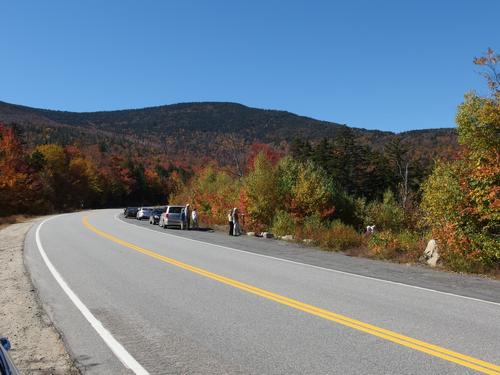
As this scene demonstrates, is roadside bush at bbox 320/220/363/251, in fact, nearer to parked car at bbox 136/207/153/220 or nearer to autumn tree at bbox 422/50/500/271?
autumn tree at bbox 422/50/500/271

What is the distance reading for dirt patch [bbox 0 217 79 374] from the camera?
569 cm

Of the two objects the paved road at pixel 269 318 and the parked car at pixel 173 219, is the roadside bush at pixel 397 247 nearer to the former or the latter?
the paved road at pixel 269 318

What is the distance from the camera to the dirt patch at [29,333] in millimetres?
5691

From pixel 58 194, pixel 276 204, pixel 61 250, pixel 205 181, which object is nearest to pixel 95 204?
pixel 58 194

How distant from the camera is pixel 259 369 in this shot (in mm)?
5227

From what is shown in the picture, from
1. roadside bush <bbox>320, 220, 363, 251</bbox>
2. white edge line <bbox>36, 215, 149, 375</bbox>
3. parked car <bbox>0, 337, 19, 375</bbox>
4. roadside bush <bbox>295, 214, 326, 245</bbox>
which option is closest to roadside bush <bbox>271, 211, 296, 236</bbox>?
roadside bush <bbox>295, 214, 326, 245</bbox>

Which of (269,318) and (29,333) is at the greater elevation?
(269,318)

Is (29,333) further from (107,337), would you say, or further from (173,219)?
(173,219)

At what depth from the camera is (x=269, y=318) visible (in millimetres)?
7516

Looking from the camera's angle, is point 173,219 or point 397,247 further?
point 173,219

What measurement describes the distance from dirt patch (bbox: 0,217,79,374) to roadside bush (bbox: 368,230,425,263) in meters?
11.3

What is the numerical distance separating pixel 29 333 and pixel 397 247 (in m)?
13.5

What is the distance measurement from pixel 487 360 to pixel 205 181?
163 feet

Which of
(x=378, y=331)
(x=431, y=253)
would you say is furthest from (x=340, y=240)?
(x=378, y=331)
